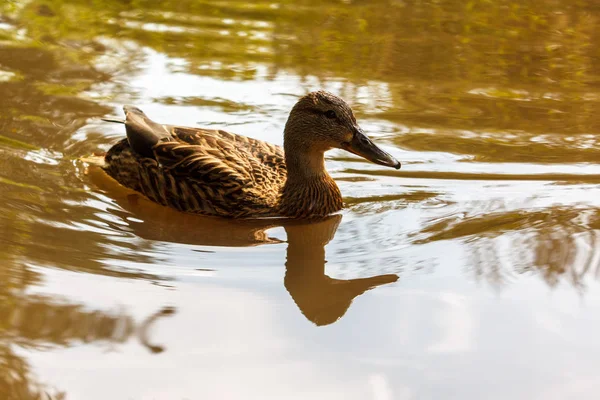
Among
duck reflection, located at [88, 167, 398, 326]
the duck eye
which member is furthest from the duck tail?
the duck eye

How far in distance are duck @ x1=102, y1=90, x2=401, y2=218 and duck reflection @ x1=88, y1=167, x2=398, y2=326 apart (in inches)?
4.0

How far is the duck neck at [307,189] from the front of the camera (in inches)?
265

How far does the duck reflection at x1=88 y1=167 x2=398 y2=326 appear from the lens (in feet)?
17.1

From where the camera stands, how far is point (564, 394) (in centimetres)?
426

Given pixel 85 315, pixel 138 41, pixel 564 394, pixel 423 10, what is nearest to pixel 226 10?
pixel 138 41

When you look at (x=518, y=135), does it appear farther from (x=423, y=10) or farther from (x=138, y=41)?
(x=138, y=41)

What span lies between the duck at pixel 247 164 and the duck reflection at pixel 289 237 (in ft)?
0.34

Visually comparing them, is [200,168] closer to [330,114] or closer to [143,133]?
[143,133]

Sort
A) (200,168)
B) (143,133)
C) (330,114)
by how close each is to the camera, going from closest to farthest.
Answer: (330,114) < (200,168) < (143,133)

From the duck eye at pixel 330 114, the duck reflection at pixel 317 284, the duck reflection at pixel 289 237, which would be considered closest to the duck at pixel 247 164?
the duck eye at pixel 330 114

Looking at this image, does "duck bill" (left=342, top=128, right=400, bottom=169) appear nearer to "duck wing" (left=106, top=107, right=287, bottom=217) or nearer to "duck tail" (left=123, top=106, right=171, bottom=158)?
"duck wing" (left=106, top=107, right=287, bottom=217)

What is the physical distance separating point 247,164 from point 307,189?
50 cm

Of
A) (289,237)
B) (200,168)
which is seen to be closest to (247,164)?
(200,168)

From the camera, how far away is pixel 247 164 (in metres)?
6.88
